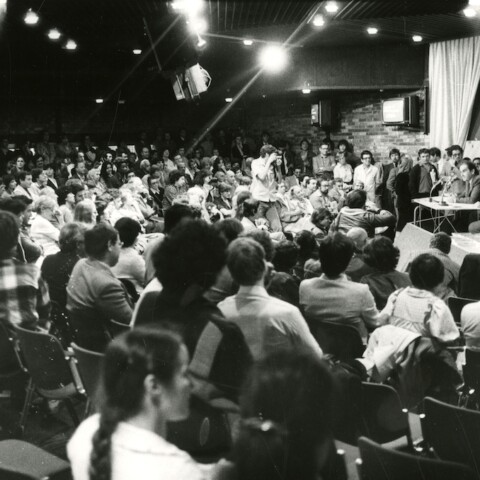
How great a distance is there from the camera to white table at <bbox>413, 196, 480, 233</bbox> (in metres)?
8.73

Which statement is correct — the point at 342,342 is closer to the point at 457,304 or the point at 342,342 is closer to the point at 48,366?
the point at 457,304

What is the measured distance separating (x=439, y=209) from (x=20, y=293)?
6686mm

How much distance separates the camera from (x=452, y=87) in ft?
42.1

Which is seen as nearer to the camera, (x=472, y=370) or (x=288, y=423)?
(x=288, y=423)

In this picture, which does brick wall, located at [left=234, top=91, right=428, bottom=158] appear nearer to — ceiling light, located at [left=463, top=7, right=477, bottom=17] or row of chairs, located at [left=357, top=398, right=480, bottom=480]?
ceiling light, located at [left=463, top=7, right=477, bottom=17]

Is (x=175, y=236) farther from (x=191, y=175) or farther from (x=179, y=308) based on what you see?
(x=191, y=175)

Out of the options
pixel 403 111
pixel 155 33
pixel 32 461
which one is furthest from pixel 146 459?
pixel 403 111

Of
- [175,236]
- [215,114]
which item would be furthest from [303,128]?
[175,236]

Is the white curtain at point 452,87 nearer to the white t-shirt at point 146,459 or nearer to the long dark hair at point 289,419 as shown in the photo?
the long dark hair at point 289,419

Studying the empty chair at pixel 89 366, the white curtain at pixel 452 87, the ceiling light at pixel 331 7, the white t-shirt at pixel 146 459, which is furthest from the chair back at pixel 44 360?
the white curtain at pixel 452 87

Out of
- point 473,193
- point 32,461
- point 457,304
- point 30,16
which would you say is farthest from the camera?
point 473,193

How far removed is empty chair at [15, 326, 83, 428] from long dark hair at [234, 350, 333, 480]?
6.28 ft

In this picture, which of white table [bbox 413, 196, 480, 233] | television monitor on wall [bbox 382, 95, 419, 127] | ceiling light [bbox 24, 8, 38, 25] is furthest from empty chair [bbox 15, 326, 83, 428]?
television monitor on wall [bbox 382, 95, 419, 127]

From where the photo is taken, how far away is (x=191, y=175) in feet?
44.0
